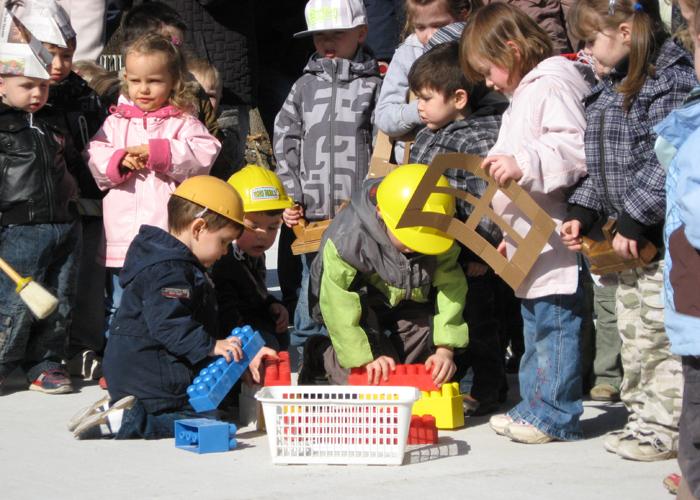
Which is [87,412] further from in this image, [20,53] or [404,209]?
[20,53]

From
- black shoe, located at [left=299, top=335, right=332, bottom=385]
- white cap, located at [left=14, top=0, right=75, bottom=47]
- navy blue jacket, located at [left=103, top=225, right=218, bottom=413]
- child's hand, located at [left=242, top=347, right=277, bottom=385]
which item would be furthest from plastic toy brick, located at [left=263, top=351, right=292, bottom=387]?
white cap, located at [left=14, top=0, right=75, bottom=47]

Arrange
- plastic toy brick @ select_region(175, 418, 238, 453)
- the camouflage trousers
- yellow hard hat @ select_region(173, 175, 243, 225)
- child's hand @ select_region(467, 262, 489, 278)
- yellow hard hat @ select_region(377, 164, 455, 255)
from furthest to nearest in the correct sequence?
child's hand @ select_region(467, 262, 489, 278) < yellow hard hat @ select_region(173, 175, 243, 225) < yellow hard hat @ select_region(377, 164, 455, 255) < plastic toy brick @ select_region(175, 418, 238, 453) < the camouflage trousers

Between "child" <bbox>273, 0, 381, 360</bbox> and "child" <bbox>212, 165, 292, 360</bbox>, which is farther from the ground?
"child" <bbox>273, 0, 381, 360</bbox>

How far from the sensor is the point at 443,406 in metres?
5.27

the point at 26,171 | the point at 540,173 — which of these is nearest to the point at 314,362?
the point at 540,173

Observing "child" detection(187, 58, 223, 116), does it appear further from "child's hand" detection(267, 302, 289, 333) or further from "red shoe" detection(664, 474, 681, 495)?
"red shoe" detection(664, 474, 681, 495)

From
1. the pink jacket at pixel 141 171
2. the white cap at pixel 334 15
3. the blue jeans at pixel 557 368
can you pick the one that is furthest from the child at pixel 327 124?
the blue jeans at pixel 557 368

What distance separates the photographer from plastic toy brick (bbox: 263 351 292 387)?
5328mm

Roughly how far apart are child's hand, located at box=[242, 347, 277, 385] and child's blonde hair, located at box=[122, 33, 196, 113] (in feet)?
5.26

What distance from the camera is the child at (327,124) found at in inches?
251

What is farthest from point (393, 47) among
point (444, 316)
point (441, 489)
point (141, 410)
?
point (441, 489)

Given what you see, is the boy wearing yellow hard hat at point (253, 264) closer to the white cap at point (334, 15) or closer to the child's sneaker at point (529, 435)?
the white cap at point (334, 15)

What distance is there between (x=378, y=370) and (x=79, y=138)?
85.9 inches

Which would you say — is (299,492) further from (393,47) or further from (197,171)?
(393,47)
